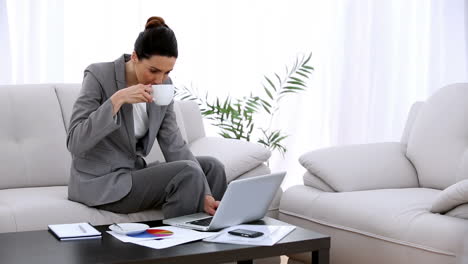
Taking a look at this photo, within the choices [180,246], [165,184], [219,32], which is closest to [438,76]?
[219,32]

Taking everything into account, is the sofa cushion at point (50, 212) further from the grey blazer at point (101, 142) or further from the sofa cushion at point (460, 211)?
the sofa cushion at point (460, 211)

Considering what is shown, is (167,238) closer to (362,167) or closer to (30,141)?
(30,141)

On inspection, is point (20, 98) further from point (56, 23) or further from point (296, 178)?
point (296, 178)

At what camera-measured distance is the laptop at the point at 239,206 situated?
2.19 meters

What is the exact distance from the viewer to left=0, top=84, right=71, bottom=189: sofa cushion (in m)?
2.97

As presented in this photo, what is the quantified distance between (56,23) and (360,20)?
2074mm

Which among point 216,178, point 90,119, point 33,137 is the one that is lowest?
point 216,178

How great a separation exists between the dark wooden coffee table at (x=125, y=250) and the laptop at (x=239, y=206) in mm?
188

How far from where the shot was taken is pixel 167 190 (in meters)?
2.59

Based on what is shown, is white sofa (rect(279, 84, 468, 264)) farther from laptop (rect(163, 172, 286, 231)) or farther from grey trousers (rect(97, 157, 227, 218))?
grey trousers (rect(97, 157, 227, 218))

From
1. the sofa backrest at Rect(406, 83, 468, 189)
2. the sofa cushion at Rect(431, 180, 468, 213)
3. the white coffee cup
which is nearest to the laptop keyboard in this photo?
the white coffee cup

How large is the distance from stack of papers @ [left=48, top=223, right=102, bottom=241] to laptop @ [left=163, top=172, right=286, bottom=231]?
0.85ft

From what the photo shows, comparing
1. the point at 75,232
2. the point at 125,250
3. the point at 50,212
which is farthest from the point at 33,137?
the point at 125,250

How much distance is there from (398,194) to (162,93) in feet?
3.72
